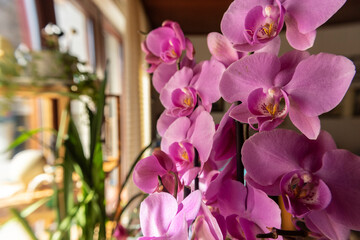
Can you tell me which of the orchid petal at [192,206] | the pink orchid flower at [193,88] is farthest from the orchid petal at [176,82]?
the orchid petal at [192,206]

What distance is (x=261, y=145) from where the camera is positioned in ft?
0.56

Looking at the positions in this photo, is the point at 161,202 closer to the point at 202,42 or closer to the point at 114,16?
the point at 202,42

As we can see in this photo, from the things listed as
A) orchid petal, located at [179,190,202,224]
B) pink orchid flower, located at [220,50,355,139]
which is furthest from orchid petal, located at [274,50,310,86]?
orchid petal, located at [179,190,202,224]

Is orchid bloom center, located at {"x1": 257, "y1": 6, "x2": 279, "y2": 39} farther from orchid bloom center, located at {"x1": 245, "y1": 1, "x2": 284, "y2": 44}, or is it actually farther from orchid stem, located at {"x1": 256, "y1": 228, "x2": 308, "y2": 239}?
orchid stem, located at {"x1": 256, "y1": 228, "x2": 308, "y2": 239}

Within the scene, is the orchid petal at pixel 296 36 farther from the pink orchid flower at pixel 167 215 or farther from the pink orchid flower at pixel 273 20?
the pink orchid flower at pixel 167 215

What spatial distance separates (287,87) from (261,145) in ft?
0.17

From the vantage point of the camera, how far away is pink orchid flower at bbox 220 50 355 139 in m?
0.16

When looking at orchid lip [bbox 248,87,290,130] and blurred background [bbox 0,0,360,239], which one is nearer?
orchid lip [bbox 248,87,290,130]

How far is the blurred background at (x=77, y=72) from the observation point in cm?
62

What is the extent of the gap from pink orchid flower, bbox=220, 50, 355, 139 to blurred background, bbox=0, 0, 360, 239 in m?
0.03

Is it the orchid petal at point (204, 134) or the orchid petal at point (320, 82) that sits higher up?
the orchid petal at point (320, 82)

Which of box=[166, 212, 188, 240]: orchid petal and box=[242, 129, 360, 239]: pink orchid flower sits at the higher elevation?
box=[242, 129, 360, 239]: pink orchid flower

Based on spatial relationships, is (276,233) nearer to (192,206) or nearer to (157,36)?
(192,206)

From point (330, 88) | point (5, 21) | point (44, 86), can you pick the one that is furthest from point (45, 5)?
point (330, 88)
